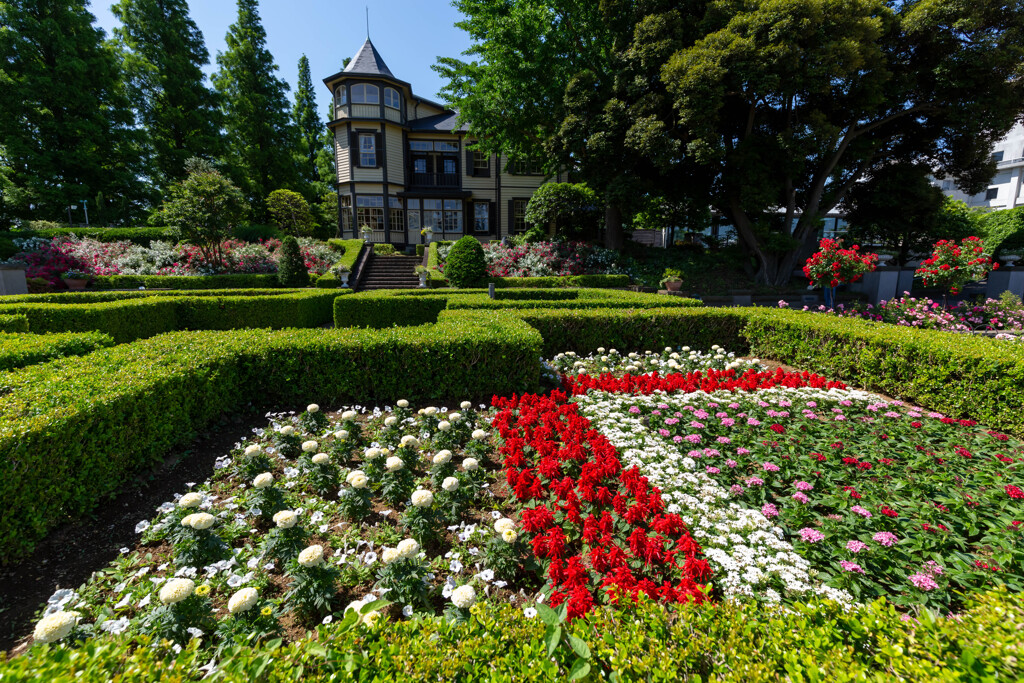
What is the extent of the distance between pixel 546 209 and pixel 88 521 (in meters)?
19.3

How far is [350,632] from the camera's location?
1.62 metres

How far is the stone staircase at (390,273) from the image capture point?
18.1 m

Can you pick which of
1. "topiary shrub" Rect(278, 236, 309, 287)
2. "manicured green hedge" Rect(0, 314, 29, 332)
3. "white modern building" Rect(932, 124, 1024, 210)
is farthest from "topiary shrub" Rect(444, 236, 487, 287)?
"white modern building" Rect(932, 124, 1024, 210)

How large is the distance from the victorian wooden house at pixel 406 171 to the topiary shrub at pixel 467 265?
38.0ft

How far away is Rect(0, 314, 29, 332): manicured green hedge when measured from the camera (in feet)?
20.6

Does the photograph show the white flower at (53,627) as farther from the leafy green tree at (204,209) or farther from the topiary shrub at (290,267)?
the leafy green tree at (204,209)

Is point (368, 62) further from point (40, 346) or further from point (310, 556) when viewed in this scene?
point (310, 556)

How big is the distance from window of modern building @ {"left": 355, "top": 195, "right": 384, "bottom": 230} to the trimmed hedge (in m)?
20.7

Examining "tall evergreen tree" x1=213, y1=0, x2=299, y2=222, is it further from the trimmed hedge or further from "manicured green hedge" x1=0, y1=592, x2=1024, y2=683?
"manicured green hedge" x1=0, y1=592, x2=1024, y2=683

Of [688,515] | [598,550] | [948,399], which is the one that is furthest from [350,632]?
[948,399]

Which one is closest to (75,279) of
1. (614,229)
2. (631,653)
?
(631,653)

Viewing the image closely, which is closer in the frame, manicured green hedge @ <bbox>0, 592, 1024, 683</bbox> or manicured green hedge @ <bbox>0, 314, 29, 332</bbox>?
manicured green hedge @ <bbox>0, 592, 1024, 683</bbox>

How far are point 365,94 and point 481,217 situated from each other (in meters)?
9.70

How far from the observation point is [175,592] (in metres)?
1.90
